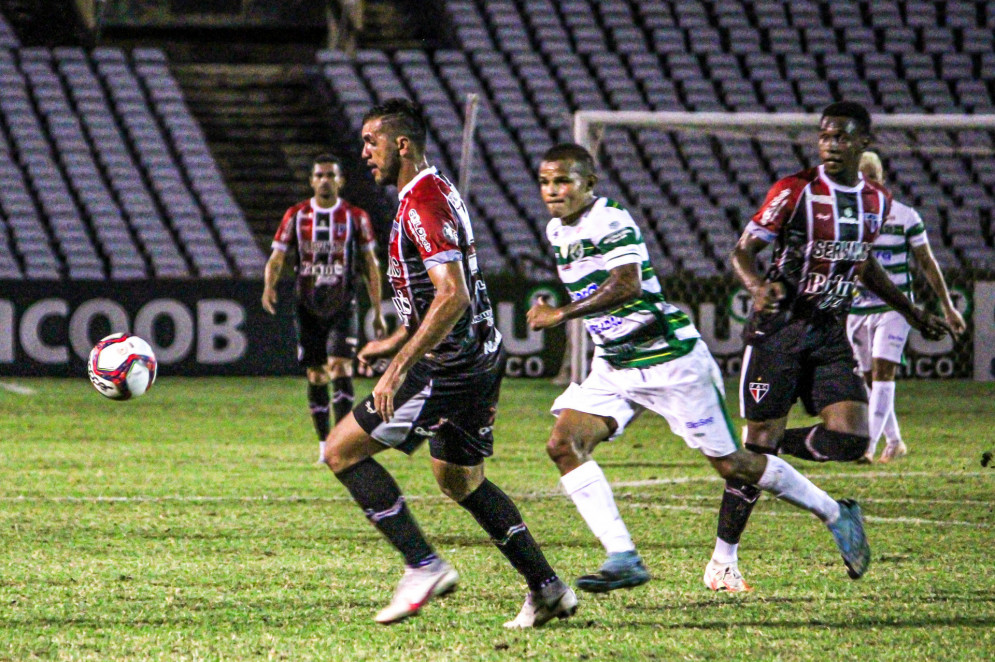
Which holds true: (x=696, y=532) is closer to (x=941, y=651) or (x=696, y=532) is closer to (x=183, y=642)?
(x=941, y=651)

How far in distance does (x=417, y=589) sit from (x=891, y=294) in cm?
297

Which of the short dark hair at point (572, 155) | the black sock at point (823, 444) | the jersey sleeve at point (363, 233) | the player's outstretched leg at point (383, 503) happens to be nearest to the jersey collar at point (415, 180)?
the short dark hair at point (572, 155)

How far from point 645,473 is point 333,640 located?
508cm

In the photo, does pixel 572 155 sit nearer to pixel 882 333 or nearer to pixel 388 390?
pixel 388 390

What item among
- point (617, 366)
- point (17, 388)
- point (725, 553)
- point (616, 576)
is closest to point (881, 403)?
point (725, 553)

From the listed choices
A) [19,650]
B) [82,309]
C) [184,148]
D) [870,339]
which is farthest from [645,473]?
[184,148]

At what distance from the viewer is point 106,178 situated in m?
21.0

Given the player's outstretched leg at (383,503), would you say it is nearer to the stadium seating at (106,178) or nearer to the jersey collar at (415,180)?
the jersey collar at (415,180)

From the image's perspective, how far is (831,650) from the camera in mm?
4492

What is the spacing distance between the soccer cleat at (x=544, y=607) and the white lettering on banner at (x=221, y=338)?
12940 mm

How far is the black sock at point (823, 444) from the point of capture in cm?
625

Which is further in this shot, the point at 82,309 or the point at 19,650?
the point at 82,309

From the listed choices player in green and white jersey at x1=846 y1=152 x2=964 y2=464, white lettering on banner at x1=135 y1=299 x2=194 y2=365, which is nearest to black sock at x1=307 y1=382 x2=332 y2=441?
player in green and white jersey at x1=846 y1=152 x2=964 y2=464

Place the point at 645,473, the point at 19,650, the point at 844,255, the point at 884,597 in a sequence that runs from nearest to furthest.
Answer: the point at 19,650 < the point at 884,597 < the point at 844,255 < the point at 645,473
